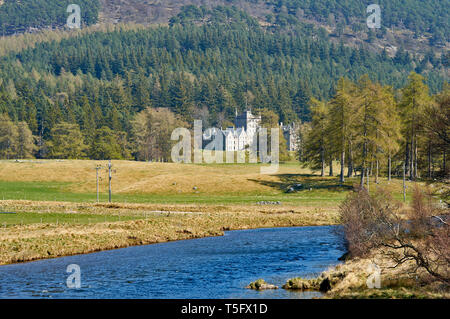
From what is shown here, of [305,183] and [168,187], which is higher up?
[305,183]

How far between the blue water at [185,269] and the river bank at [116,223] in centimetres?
173

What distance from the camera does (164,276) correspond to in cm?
3769

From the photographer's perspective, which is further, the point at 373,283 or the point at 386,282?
the point at 386,282

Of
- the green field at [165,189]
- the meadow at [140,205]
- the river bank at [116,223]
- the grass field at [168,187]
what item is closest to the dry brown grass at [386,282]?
the meadow at [140,205]

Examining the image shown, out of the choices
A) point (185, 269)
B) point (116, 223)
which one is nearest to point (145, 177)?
point (116, 223)

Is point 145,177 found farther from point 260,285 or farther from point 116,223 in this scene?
point 260,285

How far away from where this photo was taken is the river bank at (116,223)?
46.5 m

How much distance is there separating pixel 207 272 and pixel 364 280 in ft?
37.9

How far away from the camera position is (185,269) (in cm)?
3991

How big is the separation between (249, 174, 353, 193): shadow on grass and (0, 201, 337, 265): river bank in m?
14.9

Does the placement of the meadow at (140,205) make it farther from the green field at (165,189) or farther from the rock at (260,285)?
the rock at (260,285)

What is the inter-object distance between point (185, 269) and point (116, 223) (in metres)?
18.5

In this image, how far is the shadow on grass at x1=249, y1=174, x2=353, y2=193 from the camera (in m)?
86.0
